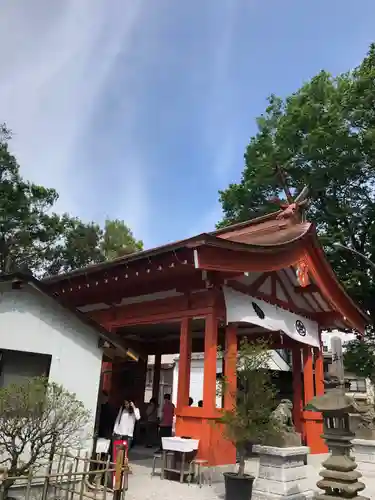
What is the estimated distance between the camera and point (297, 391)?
13320 millimetres

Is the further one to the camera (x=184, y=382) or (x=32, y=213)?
(x=32, y=213)

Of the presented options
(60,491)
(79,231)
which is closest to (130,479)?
(60,491)

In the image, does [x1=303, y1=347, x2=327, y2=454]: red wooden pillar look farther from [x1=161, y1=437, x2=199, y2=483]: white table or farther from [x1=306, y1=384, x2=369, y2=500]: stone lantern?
[x1=306, y1=384, x2=369, y2=500]: stone lantern

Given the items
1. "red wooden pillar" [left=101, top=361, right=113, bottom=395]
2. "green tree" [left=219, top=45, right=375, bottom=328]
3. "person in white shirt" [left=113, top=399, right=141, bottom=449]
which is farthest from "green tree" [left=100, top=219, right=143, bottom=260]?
"person in white shirt" [left=113, top=399, right=141, bottom=449]

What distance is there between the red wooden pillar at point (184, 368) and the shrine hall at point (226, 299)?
0.02m

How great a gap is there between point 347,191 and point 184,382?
47.4 feet

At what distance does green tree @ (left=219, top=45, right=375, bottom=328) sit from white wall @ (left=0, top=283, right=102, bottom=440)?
14.3 metres

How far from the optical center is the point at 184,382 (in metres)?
10.1

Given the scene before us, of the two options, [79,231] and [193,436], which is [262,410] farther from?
[79,231]

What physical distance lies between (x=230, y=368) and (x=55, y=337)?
155 inches

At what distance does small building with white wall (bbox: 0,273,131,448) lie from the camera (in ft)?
23.4

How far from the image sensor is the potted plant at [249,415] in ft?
22.4

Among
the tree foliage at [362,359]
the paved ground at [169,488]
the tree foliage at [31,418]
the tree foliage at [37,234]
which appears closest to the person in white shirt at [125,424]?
the paved ground at [169,488]

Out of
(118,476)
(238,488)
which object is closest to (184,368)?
(238,488)
